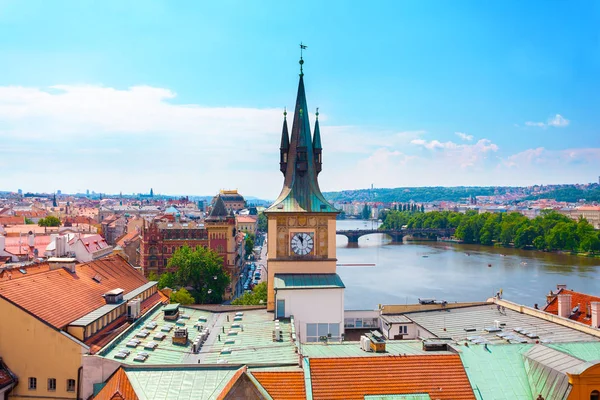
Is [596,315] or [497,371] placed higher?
[497,371]

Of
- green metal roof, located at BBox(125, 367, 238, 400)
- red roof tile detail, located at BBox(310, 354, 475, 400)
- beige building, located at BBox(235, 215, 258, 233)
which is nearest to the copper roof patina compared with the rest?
green metal roof, located at BBox(125, 367, 238, 400)

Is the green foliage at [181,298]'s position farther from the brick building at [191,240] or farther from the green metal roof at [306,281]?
the brick building at [191,240]

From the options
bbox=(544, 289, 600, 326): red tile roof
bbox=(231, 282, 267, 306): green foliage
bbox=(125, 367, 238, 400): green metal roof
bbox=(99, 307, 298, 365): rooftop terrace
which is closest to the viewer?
bbox=(125, 367, 238, 400): green metal roof

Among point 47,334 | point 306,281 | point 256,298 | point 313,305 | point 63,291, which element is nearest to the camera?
point 47,334

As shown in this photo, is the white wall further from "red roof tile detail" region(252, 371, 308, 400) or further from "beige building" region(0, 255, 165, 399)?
"red roof tile detail" region(252, 371, 308, 400)

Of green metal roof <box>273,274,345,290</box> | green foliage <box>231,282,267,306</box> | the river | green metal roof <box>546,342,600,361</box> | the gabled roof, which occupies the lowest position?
the river

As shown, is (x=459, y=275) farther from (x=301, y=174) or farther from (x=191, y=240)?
(x=301, y=174)

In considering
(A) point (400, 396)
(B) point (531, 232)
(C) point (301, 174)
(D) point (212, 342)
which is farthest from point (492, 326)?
(B) point (531, 232)
